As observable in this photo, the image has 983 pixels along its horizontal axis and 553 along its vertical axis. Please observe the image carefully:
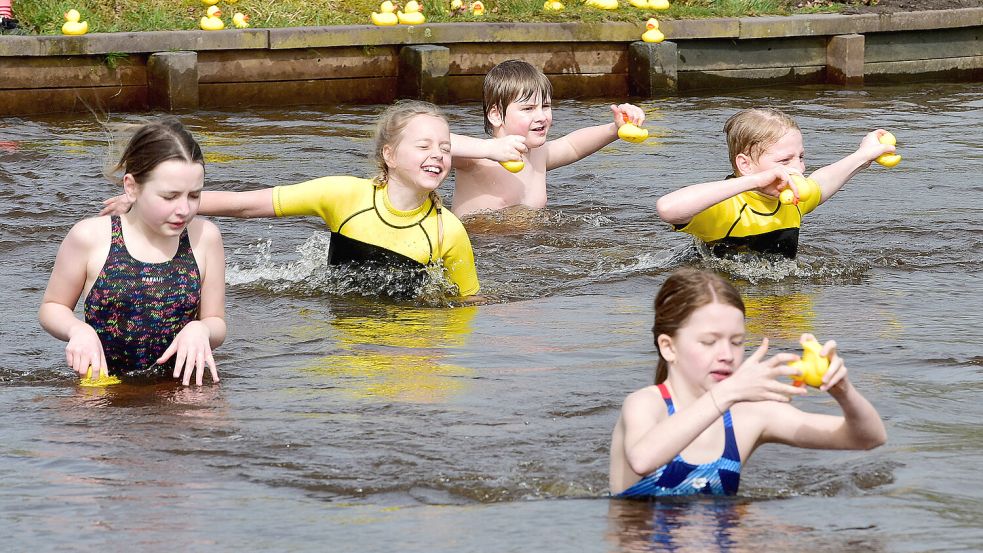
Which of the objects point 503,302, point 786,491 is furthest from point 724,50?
point 786,491

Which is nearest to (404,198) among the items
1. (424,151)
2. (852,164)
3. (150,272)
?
(424,151)

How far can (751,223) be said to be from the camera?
7215 millimetres

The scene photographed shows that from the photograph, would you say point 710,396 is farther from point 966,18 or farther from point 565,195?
point 966,18

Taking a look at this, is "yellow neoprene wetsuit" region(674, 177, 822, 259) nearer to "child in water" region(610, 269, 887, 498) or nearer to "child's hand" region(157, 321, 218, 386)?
"child's hand" region(157, 321, 218, 386)

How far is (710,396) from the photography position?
3596 mm

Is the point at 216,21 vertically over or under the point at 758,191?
over

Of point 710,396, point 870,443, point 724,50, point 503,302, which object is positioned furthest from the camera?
point 724,50

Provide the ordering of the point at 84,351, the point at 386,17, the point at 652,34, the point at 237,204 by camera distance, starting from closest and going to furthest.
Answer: the point at 84,351 < the point at 237,204 < the point at 386,17 < the point at 652,34

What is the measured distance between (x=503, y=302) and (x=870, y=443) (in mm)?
3240

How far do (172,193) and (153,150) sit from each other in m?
0.17

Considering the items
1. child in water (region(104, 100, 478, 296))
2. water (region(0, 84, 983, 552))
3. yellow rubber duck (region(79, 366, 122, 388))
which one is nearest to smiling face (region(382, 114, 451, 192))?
child in water (region(104, 100, 478, 296))

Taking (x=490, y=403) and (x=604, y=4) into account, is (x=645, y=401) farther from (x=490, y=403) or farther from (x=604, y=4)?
(x=604, y=4)

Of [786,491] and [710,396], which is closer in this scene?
[710,396]

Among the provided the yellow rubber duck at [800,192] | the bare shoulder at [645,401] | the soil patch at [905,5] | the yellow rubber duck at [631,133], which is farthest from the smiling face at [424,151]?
the soil patch at [905,5]
